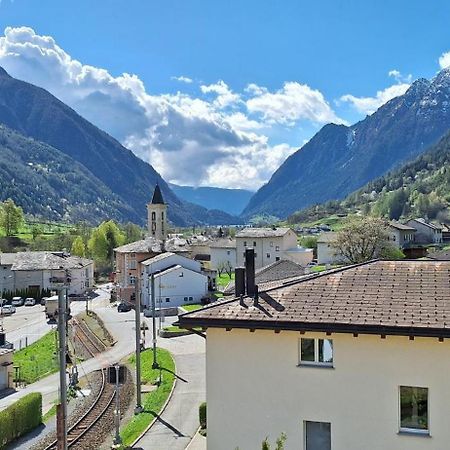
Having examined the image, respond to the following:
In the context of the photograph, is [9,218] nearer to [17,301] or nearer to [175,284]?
[17,301]

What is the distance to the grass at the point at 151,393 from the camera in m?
24.9

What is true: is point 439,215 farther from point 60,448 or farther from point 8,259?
point 60,448

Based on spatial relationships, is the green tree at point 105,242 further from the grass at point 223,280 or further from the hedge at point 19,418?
the hedge at point 19,418

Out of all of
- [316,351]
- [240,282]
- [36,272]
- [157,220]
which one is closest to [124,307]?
[36,272]

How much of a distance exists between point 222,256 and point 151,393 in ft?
256

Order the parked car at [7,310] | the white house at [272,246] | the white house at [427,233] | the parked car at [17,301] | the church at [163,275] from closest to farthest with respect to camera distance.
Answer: the church at [163,275] → the parked car at [7,310] → the parked car at [17,301] → the white house at [272,246] → the white house at [427,233]

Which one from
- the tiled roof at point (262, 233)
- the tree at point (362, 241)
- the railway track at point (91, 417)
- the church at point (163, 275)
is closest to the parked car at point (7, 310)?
the church at point (163, 275)

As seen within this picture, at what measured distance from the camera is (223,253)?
109250 millimetres

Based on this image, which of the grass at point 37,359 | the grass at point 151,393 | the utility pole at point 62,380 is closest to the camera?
the utility pole at point 62,380

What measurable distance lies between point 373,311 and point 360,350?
1.00 metres

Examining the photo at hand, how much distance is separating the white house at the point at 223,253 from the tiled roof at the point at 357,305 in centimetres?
9050

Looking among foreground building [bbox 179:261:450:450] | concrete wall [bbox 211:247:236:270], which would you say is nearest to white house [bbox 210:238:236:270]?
concrete wall [bbox 211:247:236:270]

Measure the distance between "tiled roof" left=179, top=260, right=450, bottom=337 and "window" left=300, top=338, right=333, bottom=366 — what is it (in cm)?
65

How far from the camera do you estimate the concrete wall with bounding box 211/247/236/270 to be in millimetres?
107438
